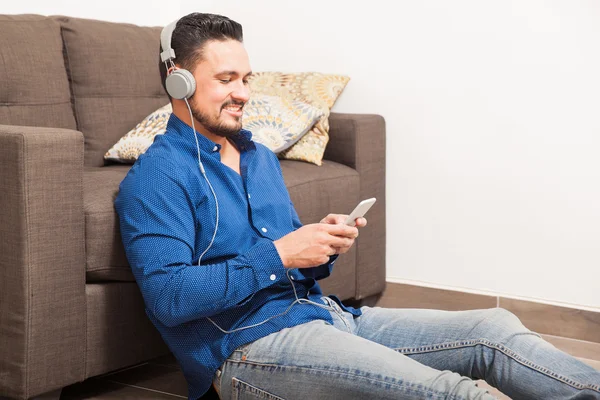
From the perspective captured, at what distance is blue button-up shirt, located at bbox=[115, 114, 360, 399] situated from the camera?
1.41 m

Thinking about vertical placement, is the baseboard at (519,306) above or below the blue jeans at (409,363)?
below

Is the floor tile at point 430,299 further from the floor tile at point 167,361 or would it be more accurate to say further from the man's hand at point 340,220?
the man's hand at point 340,220

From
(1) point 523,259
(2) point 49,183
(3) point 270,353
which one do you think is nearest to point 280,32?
(1) point 523,259

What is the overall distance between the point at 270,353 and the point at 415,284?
4.64 ft

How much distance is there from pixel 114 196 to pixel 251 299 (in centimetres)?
44

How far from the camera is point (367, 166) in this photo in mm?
2596

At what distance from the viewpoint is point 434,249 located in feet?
8.93

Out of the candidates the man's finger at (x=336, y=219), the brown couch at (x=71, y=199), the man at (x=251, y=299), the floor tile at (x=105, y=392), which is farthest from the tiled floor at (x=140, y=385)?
the man's finger at (x=336, y=219)

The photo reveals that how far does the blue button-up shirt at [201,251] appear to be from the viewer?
141cm

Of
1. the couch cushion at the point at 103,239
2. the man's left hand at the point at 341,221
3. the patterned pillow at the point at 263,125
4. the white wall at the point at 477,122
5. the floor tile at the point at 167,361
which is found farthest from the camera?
the white wall at the point at 477,122

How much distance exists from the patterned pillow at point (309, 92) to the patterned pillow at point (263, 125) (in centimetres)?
4

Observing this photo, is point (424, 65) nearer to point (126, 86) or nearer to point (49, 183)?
point (126, 86)

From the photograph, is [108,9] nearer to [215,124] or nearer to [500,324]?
[215,124]

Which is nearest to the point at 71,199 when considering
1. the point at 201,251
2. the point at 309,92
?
the point at 201,251
